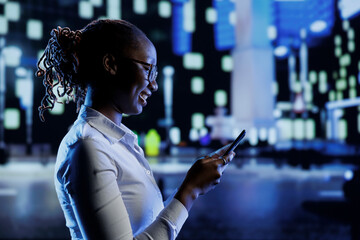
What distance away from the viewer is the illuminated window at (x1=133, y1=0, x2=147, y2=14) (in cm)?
3974

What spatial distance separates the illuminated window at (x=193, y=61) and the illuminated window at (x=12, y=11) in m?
17.0

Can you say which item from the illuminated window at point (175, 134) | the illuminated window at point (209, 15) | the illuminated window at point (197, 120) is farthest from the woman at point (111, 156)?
the illuminated window at point (209, 15)

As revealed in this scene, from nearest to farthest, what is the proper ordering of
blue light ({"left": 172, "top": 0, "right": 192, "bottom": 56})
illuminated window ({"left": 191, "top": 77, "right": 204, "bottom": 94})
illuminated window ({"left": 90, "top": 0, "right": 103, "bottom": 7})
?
blue light ({"left": 172, "top": 0, "right": 192, "bottom": 56}), illuminated window ({"left": 90, "top": 0, "right": 103, "bottom": 7}), illuminated window ({"left": 191, "top": 77, "right": 204, "bottom": 94})

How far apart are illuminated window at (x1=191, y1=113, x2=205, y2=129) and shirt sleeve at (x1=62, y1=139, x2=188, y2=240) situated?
4035cm

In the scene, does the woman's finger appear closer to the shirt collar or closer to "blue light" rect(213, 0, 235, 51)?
the shirt collar

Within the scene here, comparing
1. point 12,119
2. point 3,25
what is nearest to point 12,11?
point 3,25

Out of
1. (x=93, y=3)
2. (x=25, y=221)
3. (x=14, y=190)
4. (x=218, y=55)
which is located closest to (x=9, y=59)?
(x=93, y=3)

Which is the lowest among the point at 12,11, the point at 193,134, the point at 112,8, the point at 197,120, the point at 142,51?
the point at 193,134

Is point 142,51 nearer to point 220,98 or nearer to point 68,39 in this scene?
point 68,39

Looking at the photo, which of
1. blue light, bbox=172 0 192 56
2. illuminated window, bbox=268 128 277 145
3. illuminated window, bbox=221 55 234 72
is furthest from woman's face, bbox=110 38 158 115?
illuminated window, bbox=221 55 234 72

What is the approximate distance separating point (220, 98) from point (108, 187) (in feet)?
140

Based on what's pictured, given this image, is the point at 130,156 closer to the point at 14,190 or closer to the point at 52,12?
the point at 14,190

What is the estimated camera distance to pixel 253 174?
1539 cm

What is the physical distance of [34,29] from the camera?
35781mm
